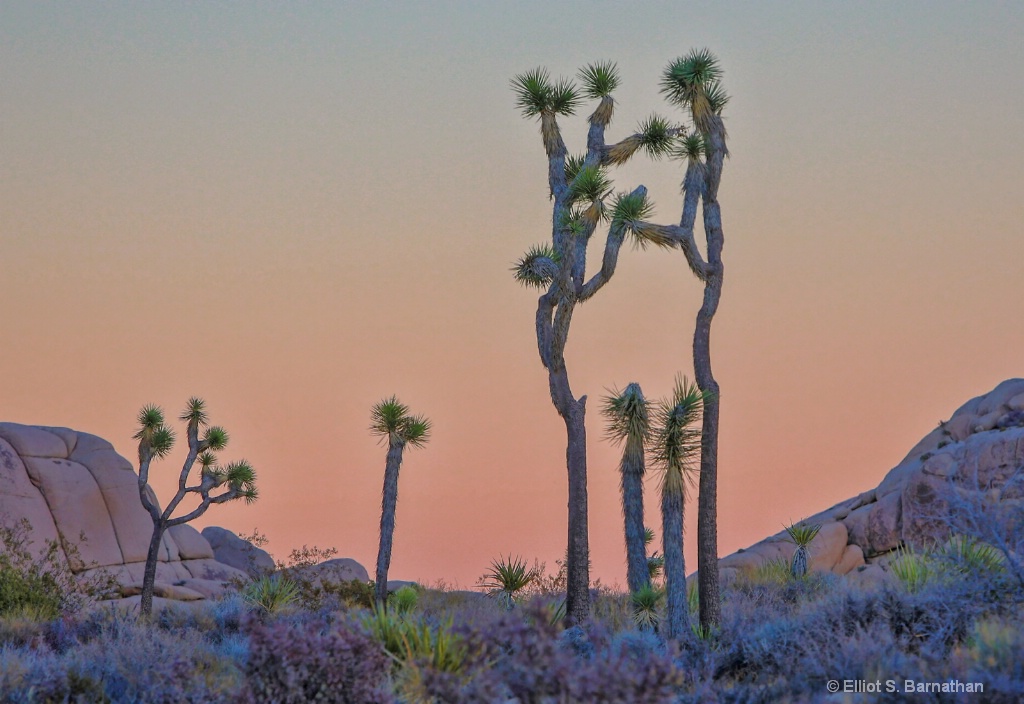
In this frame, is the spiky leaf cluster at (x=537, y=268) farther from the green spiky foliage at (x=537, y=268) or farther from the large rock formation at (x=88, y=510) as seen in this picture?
the large rock formation at (x=88, y=510)

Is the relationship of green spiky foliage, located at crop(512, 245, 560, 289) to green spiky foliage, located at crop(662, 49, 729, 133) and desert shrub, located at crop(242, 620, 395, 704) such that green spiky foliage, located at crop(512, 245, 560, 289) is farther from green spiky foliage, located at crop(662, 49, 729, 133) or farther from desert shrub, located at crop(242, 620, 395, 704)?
desert shrub, located at crop(242, 620, 395, 704)

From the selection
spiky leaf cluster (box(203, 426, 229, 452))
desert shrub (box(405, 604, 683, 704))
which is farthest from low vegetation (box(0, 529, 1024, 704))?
spiky leaf cluster (box(203, 426, 229, 452))

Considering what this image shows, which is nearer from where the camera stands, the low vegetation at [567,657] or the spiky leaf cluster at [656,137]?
the low vegetation at [567,657]

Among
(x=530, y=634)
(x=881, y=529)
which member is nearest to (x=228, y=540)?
(x=881, y=529)

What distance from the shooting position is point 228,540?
43312mm

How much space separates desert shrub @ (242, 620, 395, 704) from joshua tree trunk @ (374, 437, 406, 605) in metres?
19.1

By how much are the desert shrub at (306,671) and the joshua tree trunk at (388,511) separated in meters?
19.1

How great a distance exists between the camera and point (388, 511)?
29234 mm

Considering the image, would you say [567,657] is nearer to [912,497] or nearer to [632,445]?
A: [632,445]

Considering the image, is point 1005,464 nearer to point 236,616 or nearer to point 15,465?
point 236,616

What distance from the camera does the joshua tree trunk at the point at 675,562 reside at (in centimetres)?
1819

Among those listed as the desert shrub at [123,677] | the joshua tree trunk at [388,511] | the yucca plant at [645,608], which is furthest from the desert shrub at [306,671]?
the joshua tree trunk at [388,511]

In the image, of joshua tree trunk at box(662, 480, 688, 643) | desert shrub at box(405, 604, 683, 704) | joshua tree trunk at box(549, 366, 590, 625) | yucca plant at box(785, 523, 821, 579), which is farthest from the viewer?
yucca plant at box(785, 523, 821, 579)

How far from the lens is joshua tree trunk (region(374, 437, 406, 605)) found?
28.6 m
